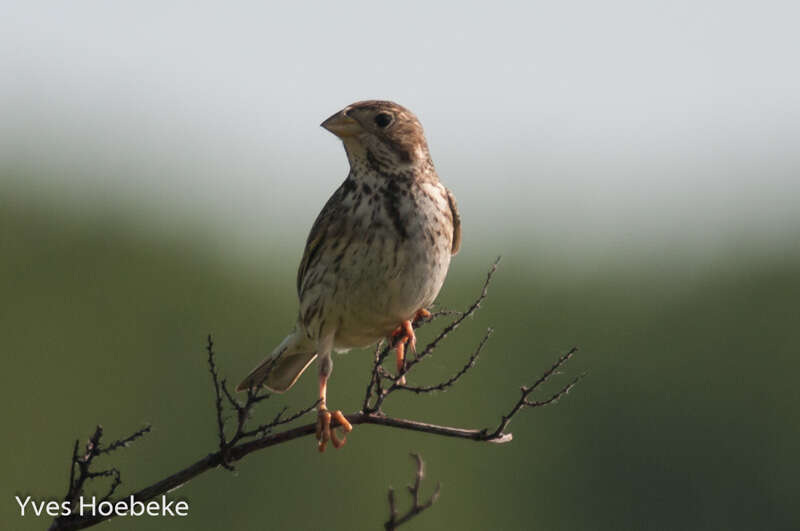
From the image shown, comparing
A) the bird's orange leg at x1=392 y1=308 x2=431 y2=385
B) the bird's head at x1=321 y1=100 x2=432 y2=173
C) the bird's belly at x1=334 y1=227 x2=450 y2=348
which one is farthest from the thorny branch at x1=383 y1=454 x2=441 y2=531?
the bird's head at x1=321 y1=100 x2=432 y2=173

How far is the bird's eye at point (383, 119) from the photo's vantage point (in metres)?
7.71

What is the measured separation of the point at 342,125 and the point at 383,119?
0.77ft

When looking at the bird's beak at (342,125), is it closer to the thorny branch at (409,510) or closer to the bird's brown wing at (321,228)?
the bird's brown wing at (321,228)

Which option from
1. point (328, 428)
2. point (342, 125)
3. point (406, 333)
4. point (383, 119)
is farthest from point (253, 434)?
Answer: point (383, 119)

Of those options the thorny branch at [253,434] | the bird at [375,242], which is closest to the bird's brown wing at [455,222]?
the bird at [375,242]

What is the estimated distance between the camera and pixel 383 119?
773 cm

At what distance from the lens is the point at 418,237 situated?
7.43 metres

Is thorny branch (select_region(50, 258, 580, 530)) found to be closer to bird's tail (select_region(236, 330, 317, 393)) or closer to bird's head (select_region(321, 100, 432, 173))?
bird's head (select_region(321, 100, 432, 173))

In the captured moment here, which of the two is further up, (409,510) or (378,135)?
(378,135)

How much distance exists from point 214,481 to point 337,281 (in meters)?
19.0

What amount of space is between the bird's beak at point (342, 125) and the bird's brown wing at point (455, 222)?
59 cm

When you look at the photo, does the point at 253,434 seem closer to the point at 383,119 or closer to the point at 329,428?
the point at 329,428

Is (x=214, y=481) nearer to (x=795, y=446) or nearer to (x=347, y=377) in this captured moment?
(x=347, y=377)

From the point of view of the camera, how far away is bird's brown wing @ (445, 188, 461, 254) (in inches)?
310
